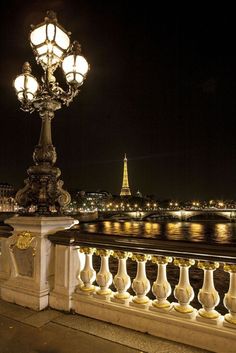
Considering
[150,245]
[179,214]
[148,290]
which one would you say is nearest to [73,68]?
[150,245]

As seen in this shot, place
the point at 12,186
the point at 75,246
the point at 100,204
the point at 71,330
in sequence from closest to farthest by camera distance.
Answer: the point at 71,330
the point at 75,246
the point at 12,186
the point at 100,204

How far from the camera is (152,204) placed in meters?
180

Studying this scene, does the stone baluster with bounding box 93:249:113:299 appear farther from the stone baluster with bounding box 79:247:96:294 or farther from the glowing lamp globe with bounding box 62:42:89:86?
the glowing lamp globe with bounding box 62:42:89:86

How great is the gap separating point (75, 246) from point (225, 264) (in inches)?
102

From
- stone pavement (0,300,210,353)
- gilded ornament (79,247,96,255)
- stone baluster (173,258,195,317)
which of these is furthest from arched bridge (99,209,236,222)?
stone baluster (173,258,195,317)

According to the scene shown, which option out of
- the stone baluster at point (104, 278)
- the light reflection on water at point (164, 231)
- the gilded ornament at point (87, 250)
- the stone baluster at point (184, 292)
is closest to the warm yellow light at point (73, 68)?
the gilded ornament at point (87, 250)

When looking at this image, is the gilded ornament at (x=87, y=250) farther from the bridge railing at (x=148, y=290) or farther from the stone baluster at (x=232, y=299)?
the stone baluster at (x=232, y=299)

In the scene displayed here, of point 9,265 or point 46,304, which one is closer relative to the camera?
point 46,304

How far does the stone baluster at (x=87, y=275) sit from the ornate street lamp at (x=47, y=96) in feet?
4.10

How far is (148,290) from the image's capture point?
15.8ft

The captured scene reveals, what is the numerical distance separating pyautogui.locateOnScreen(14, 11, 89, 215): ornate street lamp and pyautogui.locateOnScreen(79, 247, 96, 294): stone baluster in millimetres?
1249

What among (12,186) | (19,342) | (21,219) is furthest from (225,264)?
(12,186)

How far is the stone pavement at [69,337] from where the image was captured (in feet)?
13.2

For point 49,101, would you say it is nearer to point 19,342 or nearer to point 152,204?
point 19,342
